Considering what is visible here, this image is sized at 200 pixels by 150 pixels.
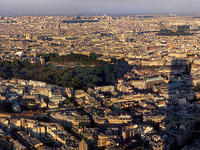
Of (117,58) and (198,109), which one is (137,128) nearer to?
(198,109)

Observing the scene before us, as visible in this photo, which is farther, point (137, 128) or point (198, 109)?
point (198, 109)

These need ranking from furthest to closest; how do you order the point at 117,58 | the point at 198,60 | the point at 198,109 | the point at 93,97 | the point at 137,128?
the point at 117,58 → the point at 198,60 → the point at 93,97 → the point at 198,109 → the point at 137,128

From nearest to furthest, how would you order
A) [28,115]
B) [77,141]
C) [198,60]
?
[77,141] < [28,115] < [198,60]

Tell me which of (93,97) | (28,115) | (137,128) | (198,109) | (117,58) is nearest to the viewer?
(137,128)

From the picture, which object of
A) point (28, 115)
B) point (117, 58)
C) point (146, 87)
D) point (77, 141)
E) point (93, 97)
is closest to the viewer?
point (77, 141)

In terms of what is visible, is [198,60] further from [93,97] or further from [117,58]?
[93,97]

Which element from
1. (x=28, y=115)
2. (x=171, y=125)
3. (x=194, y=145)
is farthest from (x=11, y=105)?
(x=194, y=145)

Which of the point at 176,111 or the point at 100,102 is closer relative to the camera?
the point at 176,111

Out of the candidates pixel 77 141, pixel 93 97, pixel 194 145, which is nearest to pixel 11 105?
pixel 93 97

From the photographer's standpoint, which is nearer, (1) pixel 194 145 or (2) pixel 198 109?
(1) pixel 194 145
